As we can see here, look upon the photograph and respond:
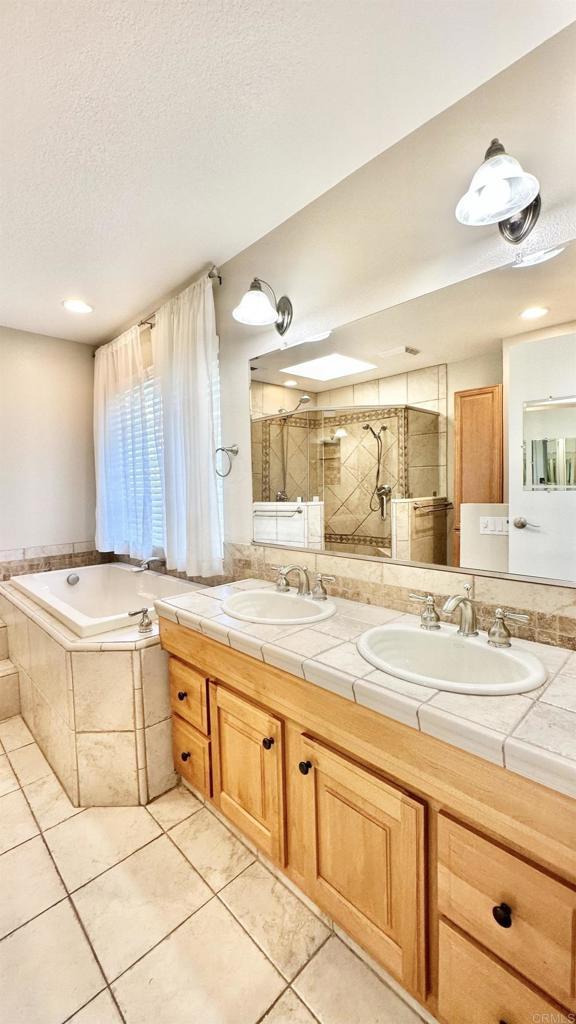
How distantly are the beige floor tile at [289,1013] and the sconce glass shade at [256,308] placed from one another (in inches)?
86.9

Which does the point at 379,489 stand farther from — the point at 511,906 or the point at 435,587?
the point at 511,906

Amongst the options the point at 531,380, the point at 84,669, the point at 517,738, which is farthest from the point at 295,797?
the point at 531,380

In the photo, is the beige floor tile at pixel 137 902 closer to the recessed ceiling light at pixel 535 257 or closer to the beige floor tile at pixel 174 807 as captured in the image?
the beige floor tile at pixel 174 807

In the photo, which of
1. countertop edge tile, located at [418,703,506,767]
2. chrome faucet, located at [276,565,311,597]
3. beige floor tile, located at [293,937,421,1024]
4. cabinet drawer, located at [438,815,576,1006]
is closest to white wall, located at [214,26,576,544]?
chrome faucet, located at [276,565,311,597]

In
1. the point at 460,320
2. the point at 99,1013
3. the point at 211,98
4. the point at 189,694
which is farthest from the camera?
the point at 189,694

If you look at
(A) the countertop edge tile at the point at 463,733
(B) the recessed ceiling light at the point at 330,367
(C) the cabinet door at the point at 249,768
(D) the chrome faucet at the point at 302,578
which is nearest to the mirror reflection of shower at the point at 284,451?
(B) the recessed ceiling light at the point at 330,367

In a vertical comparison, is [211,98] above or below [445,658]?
above

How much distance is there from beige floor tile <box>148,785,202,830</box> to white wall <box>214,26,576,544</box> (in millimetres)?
1194

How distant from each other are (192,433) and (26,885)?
1913 millimetres

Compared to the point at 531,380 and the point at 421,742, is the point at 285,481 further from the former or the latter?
the point at 421,742

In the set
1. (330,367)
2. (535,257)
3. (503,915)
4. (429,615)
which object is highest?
(535,257)

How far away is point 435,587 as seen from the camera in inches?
56.1

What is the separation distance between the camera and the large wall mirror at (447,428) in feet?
3.93

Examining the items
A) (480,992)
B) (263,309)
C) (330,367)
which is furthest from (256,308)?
(480,992)
